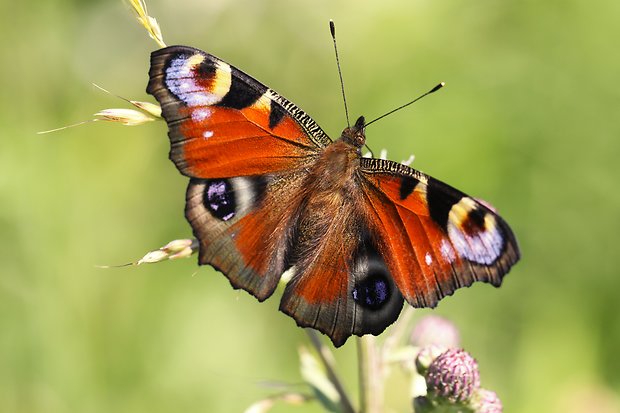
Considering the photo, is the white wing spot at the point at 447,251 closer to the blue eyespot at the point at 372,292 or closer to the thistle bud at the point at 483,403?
the blue eyespot at the point at 372,292

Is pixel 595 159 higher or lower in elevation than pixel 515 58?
lower

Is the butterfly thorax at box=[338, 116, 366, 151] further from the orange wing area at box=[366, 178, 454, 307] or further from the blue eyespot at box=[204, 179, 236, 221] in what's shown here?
the blue eyespot at box=[204, 179, 236, 221]

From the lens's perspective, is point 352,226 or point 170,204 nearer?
point 352,226

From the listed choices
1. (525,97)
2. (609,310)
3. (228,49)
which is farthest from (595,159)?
(228,49)

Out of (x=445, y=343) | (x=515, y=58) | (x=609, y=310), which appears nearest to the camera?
(x=445, y=343)

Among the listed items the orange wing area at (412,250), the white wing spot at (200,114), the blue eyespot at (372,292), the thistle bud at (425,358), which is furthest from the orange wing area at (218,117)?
the thistle bud at (425,358)

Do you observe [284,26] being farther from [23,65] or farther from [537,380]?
[537,380]
